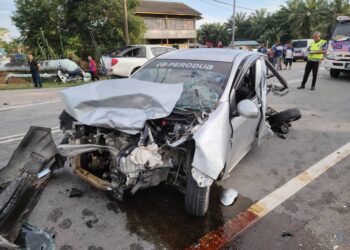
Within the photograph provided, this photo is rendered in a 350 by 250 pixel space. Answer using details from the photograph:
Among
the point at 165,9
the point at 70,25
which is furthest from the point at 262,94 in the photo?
the point at 165,9

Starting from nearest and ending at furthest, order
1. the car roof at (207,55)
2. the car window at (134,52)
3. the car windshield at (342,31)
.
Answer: the car roof at (207,55)
the car windshield at (342,31)
the car window at (134,52)

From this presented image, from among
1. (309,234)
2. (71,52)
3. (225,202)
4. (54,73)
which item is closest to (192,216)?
(225,202)

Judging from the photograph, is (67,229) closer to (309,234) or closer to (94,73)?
(309,234)

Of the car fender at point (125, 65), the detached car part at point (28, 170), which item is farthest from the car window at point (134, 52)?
the detached car part at point (28, 170)

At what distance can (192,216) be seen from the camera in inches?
115

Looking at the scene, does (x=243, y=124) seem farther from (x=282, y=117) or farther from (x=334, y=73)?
(x=334, y=73)

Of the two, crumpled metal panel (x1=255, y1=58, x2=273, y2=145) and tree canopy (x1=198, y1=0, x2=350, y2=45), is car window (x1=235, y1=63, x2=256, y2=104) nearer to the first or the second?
crumpled metal panel (x1=255, y1=58, x2=273, y2=145)

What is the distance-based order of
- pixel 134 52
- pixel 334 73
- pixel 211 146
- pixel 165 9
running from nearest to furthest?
1. pixel 211 146
2. pixel 134 52
3. pixel 334 73
4. pixel 165 9

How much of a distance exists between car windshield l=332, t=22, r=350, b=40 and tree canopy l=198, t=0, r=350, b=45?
2885 cm

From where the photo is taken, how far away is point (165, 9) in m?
36.3

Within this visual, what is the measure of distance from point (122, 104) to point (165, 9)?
36158 millimetres

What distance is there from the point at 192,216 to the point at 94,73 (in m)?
12.2

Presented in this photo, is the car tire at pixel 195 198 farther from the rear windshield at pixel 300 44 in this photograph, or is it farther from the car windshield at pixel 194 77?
the rear windshield at pixel 300 44

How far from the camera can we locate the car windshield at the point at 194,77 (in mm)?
3152
